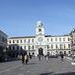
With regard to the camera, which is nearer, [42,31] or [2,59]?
[2,59]

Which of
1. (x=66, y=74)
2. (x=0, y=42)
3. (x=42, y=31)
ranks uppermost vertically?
(x=42, y=31)

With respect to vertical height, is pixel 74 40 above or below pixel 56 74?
above

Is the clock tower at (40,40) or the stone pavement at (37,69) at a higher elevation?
the clock tower at (40,40)

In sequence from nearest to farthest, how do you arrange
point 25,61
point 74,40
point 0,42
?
point 25,61
point 0,42
point 74,40

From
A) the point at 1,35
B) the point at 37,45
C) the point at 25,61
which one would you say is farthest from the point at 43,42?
the point at 25,61

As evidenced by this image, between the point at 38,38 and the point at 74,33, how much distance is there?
99.2ft

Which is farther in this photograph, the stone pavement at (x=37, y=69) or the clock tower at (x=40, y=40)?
the clock tower at (x=40, y=40)

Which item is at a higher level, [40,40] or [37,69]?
[40,40]

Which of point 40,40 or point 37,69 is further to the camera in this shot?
point 40,40

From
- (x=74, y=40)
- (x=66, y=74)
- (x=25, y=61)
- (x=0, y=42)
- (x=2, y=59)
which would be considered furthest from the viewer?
(x=74, y=40)

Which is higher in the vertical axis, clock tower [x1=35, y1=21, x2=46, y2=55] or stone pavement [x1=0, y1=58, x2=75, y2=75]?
clock tower [x1=35, y1=21, x2=46, y2=55]

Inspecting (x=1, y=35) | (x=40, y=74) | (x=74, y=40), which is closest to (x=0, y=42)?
(x=1, y=35)

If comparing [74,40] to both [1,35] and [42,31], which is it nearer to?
[42,31]

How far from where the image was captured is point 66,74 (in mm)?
28969
